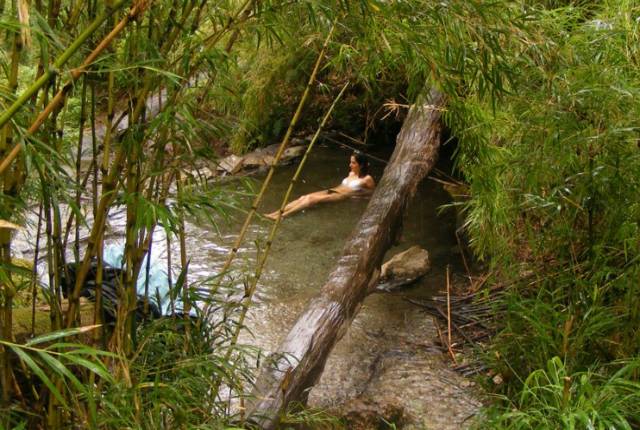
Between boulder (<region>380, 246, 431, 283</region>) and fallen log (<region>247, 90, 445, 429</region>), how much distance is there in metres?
0.70

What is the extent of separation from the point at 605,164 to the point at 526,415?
1146 millimetres

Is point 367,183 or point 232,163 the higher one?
point 232,163

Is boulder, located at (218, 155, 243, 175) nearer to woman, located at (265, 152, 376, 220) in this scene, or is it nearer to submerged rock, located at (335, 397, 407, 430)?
woman, located at (265, 152, 376, 220)

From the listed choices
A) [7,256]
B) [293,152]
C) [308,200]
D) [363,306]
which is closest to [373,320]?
[363,306]

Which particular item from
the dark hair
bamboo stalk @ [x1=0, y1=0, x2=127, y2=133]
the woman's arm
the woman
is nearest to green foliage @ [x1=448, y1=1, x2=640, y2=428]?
bamboo stalk @ [x1=0, y1=0, x2=127, y2=133]

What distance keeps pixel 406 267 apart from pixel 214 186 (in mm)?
2884

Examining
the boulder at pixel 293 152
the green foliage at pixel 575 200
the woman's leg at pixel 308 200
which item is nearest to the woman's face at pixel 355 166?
the woman's leg at pixel 308 200

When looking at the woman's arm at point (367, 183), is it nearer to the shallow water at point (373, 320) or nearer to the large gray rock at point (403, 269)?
the shallow water at point (373, 320)

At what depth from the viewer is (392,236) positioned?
475 cm

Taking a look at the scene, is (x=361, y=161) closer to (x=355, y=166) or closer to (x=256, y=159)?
(x=355, y=166)

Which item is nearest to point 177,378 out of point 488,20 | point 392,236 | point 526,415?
point 526,415

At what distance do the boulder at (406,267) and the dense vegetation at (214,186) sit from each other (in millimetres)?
1249

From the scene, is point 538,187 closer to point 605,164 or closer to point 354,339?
point 605,164

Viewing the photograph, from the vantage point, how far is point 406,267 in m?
5.47
